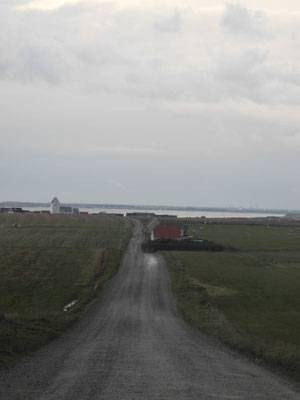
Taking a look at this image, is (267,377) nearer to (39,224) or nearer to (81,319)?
(81,319)

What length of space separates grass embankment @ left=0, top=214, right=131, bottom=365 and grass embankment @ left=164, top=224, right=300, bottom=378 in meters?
9.33

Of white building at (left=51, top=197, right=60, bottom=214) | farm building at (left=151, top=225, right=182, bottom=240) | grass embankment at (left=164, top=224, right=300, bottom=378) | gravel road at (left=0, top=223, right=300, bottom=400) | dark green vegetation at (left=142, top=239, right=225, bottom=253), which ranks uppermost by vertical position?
white building at (left=51, top=197, right=60, bottom=214)

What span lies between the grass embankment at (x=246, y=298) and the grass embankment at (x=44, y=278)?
933cm

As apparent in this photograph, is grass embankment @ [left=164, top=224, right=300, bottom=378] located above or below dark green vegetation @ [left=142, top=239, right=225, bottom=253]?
below

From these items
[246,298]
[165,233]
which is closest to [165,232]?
[165,233]

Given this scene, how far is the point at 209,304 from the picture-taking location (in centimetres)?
3559

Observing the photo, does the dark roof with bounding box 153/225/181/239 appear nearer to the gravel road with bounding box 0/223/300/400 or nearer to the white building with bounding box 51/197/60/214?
the gravel road with bounding box 0/223/300/400

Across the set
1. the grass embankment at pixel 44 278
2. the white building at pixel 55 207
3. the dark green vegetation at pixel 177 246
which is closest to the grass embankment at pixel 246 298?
the dark green vegetation at pixel 177 246

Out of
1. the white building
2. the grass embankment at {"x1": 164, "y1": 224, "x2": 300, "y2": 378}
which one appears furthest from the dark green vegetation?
the white building

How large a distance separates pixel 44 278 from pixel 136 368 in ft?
105

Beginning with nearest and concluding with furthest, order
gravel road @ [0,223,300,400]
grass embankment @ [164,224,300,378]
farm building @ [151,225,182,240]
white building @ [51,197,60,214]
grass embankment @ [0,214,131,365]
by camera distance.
Answer: gravel road @ [0,223,300,400], grass embankment @ [164,224,300,378], grass embankment @ [0,214,131,365], farm building @ [151,225,182,240], white building @ [51,197,60,214]

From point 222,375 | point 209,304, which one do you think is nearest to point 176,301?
point 209,304

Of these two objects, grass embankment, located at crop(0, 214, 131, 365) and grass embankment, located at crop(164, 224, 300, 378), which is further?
grass embankment, located at crop(0, 214, 131, 365)

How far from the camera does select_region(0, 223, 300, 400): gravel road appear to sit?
588 inches
